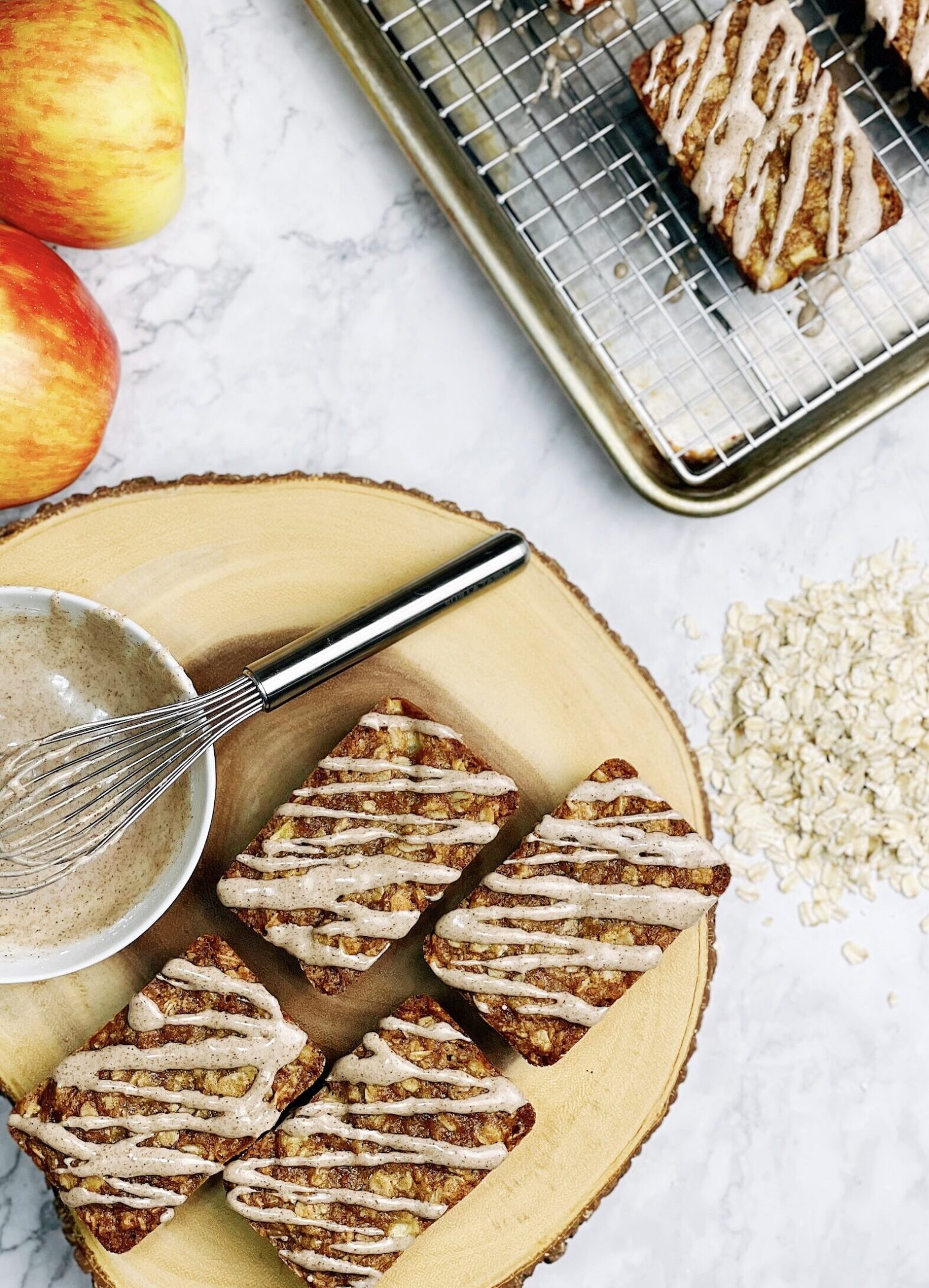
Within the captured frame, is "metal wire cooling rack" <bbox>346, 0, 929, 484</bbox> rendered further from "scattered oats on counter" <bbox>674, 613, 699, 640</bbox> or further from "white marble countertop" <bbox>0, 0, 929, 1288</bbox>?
"scattered oats on counter" <bbox>674, 613, 699, 640</bbox>

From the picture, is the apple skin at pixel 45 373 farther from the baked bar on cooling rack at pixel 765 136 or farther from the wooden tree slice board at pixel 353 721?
the baked bar on cooling rack at pixel 765 136

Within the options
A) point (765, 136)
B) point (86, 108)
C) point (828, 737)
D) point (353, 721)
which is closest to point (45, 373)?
point (86, 108)

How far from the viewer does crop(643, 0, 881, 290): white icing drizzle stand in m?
1.53

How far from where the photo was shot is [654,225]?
64.4 inches

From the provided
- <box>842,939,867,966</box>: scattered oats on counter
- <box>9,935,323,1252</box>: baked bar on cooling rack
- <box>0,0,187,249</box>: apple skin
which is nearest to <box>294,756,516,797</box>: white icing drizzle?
<box>9,935,323,1252</box>: baked bar on cooling rack

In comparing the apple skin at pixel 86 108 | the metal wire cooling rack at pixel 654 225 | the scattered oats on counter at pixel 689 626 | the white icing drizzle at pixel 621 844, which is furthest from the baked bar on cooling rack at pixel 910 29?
the white icing drizzle at pixel 621 844

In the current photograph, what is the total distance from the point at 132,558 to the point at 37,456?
0.56 feet

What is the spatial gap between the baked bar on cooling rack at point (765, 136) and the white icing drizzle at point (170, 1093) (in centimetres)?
122

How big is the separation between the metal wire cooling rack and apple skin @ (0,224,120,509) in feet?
1.93

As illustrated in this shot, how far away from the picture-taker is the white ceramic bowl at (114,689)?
140cm

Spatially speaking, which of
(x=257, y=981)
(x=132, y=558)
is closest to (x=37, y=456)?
(x=132, y=558)

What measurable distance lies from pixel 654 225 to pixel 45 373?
878 millimetres

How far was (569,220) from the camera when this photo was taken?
1.63 m

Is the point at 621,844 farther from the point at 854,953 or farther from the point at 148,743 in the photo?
the point at 148,743
